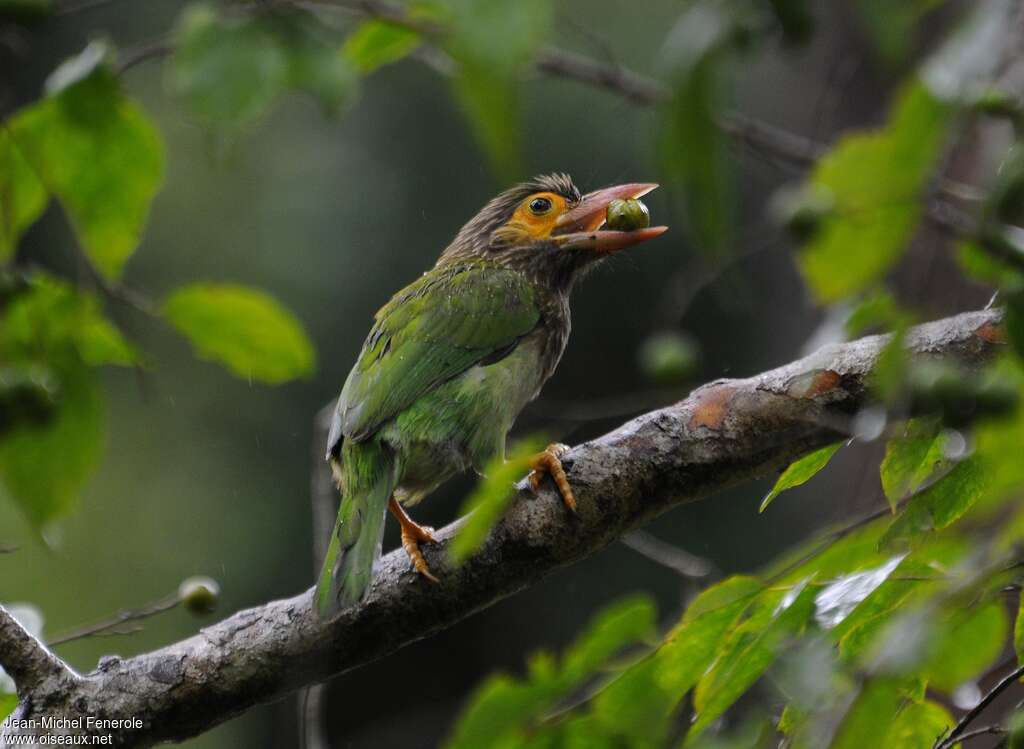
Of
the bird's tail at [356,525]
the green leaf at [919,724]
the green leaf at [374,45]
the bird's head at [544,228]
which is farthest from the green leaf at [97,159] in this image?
the bird's head at [544,228]

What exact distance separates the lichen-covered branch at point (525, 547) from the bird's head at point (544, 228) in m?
1.03

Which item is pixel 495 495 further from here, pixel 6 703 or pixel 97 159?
pixel 6 703

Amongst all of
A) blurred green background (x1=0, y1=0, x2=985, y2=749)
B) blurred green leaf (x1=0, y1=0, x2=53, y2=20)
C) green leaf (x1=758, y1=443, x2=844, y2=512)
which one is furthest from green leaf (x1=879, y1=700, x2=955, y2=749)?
blurred green background (x1=0, y1=0, x2=985, y2=749)

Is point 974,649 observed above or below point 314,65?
below

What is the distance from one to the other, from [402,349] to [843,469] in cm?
299

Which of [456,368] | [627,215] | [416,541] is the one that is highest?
[627,215]

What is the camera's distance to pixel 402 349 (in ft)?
10.00

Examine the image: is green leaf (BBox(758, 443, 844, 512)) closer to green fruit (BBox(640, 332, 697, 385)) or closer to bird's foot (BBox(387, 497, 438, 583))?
green fruit (BBox(640, 332, 697, 385))

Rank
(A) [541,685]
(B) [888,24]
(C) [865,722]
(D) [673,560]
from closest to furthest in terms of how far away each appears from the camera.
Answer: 1. (B) [888,24]
2. (C) [865,722]
3. (A) [541,685]
4. (D) [673,560]

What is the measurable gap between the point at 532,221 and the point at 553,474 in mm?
1445

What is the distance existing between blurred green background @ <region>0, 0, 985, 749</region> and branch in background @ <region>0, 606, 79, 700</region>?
442 centimetres

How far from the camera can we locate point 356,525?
2566mm

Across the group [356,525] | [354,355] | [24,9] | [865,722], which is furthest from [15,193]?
[354,355]

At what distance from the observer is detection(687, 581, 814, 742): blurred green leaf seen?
152 centimetres
